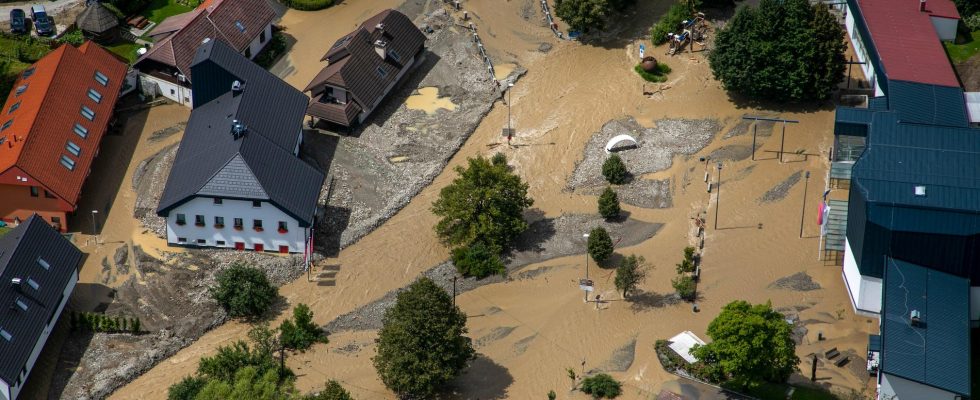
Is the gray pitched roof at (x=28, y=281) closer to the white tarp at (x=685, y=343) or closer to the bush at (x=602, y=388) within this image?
the bush at (x=602, y=388)

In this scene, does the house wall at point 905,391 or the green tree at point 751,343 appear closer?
the house wall at point 905,391

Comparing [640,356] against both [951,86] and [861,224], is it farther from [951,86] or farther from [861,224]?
[951,86]

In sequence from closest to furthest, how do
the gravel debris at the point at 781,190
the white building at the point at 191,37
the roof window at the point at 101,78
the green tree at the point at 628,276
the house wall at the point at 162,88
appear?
1. the green tree at the point at 628,276
2. the gravel debris at the point at 781,190
3. the roof window at the point at 101,78
4. the white building at the point at 191,37
5. the house wall at the point at 162,88

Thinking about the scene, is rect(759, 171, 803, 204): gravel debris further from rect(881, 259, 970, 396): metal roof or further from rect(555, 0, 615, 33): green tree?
rect(555, 0, 615, 33): green tree

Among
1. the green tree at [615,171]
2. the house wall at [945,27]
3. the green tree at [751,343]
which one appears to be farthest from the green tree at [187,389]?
the house wall at [945,27]

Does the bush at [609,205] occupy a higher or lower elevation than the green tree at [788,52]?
lower

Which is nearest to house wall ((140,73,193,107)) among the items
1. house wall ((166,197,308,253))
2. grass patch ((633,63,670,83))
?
house wall ((166,197,308,253))
